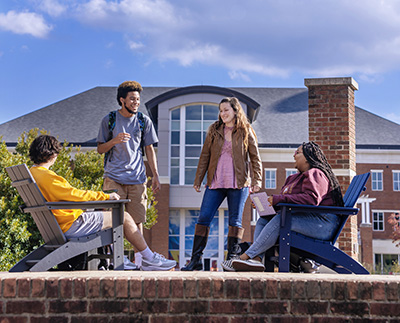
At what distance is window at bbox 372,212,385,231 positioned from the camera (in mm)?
38219

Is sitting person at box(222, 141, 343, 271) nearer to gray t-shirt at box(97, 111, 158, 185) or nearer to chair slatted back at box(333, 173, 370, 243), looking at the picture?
chair slatted back at box(333, 173, 370, 243)

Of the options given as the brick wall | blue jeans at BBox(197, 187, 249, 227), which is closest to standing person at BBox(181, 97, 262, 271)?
blue jeans at BBox(197, 187, 249, 227)

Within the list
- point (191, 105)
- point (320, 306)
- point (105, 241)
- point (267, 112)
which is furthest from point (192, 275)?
point (267, 112)

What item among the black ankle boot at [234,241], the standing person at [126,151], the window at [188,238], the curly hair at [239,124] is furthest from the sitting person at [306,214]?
the window at [188,238]

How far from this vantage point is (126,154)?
576 cm

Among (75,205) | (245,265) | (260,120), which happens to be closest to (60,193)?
(75,205)

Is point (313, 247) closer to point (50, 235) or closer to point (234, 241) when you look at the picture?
point (234, 241)

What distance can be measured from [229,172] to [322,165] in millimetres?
1045

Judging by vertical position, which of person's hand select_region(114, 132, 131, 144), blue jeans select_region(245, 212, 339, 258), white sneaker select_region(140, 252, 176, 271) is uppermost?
person's hand select_region(114, 132, 131, 144)

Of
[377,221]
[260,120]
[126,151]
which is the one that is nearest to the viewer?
[126,151]

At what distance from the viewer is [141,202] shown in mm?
5828

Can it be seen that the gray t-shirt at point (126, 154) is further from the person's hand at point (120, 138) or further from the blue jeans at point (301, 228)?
the blue jeans at point (301, 228)

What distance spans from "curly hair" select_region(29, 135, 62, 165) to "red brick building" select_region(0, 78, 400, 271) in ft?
70.1

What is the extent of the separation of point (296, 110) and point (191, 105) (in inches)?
373
